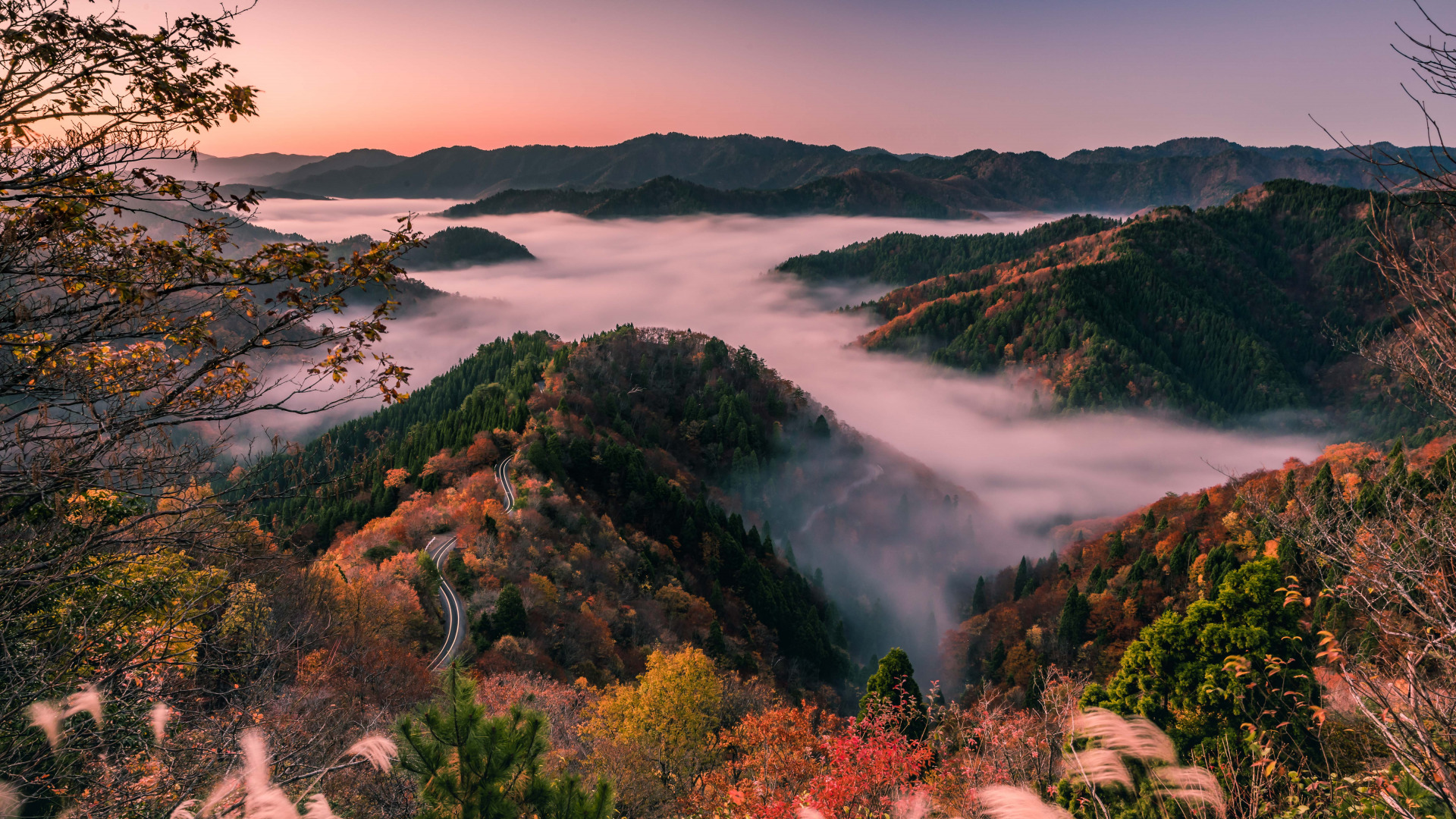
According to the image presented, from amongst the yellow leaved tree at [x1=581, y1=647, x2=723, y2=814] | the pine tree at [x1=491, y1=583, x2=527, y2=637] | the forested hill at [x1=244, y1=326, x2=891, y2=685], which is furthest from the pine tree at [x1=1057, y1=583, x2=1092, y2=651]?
the pine tree at [x1=491, y1=583, x2=527, y2=637]

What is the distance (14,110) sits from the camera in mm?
6344

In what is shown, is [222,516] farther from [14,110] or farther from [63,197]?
[14,110]

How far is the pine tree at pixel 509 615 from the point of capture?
4181 centimetres

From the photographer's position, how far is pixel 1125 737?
764cm

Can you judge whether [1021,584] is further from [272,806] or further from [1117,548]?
[272,806]

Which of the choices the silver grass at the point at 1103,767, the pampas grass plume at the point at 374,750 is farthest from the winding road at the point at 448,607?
the silver grass at the point at 1103,767

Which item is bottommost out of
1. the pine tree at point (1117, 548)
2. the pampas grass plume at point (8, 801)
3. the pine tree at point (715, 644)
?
the pine tree at point (1117, 548)

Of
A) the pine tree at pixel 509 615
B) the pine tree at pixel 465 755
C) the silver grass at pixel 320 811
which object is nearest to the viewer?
the silver grass at pixel 320 811

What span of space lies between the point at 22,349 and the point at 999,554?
20814cm

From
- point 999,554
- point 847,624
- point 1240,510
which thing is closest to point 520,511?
point 1240,510

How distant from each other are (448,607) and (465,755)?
39.5 metres

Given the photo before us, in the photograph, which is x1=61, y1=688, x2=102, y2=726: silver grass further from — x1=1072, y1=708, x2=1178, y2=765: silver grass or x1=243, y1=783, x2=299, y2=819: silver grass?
x1=1072, y1=708, x2=1178, y2=765: silver grass

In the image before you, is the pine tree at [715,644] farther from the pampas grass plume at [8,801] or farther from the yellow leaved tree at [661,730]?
the pampas grass plume at [8,801]

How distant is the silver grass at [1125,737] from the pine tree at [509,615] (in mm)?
40124
